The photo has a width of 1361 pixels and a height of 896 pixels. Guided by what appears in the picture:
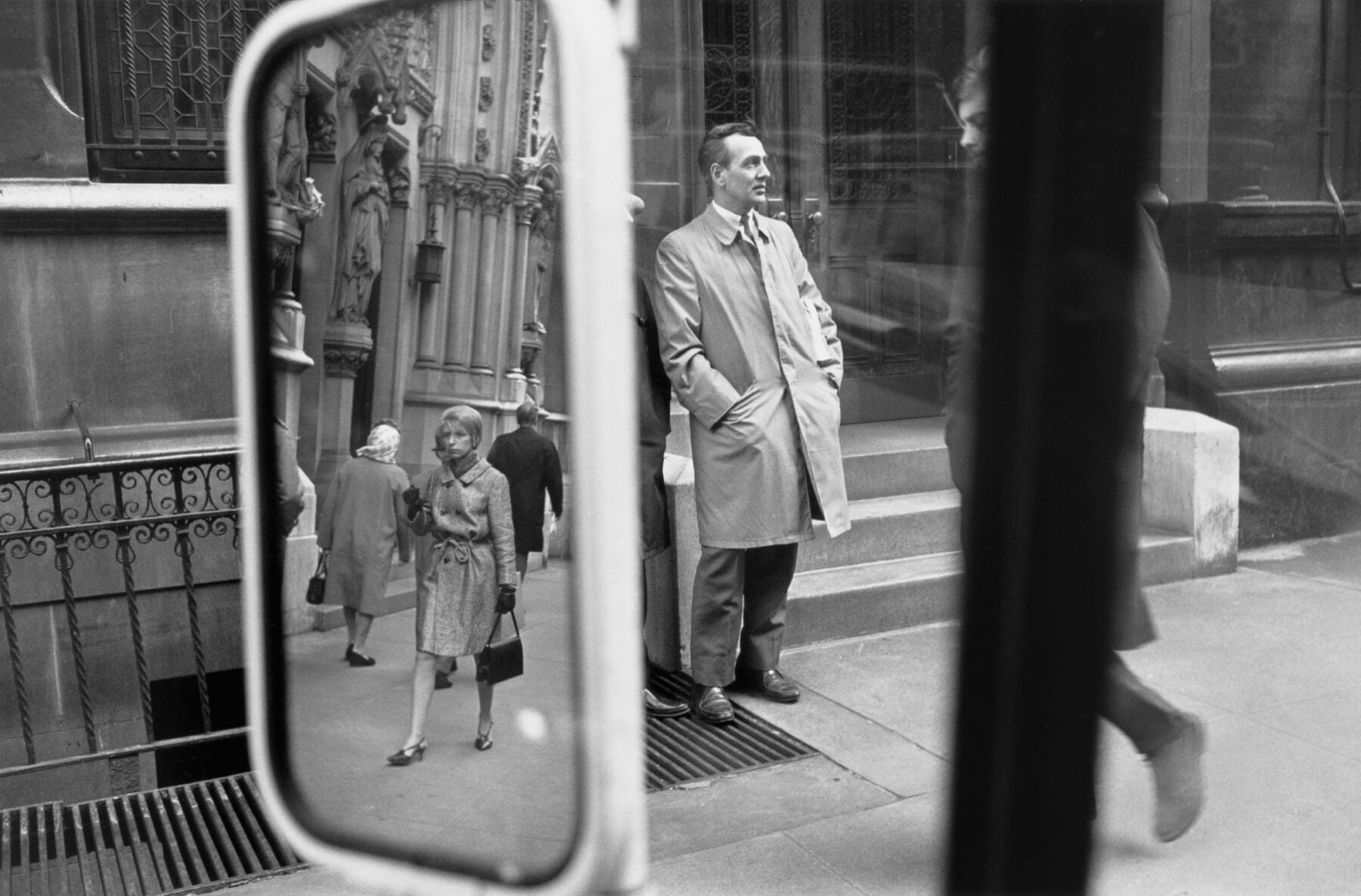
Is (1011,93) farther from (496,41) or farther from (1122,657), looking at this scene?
(1122,657)

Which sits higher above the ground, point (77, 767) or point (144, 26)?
point (144, 26)

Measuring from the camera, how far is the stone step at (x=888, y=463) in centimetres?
613

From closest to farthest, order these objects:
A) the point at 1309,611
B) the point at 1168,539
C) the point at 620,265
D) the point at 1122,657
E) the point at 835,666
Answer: the point at 620,265
the point at 1122,657
the point at 1309,611
the point at 835,666
the point at 1168,539

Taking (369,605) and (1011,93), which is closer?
(369,605)

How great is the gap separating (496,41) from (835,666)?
4.65 metres

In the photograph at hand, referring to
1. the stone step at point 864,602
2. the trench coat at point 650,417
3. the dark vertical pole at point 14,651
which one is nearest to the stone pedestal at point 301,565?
the trench coat at point 650,417

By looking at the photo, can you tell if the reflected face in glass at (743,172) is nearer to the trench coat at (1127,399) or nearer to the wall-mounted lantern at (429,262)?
the trench coat at (1127,399)

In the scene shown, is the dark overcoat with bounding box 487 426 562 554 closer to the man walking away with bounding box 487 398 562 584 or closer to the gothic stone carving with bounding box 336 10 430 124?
the man walking away with bounding box 487 398 562 584

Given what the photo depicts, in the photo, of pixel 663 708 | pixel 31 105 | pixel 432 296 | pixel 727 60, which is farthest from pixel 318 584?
pixel 727 60

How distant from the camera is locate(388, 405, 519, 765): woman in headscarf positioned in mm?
930

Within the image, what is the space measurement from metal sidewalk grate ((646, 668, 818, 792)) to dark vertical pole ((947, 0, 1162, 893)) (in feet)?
10.0

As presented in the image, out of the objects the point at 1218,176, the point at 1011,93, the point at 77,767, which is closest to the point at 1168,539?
the point at 1218,176

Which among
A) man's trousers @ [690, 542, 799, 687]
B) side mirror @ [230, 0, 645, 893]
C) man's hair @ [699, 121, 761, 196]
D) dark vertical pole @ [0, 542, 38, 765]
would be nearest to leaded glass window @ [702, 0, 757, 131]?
man's hair @ [699, 121, 761, 196]

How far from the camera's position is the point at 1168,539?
574 cm
